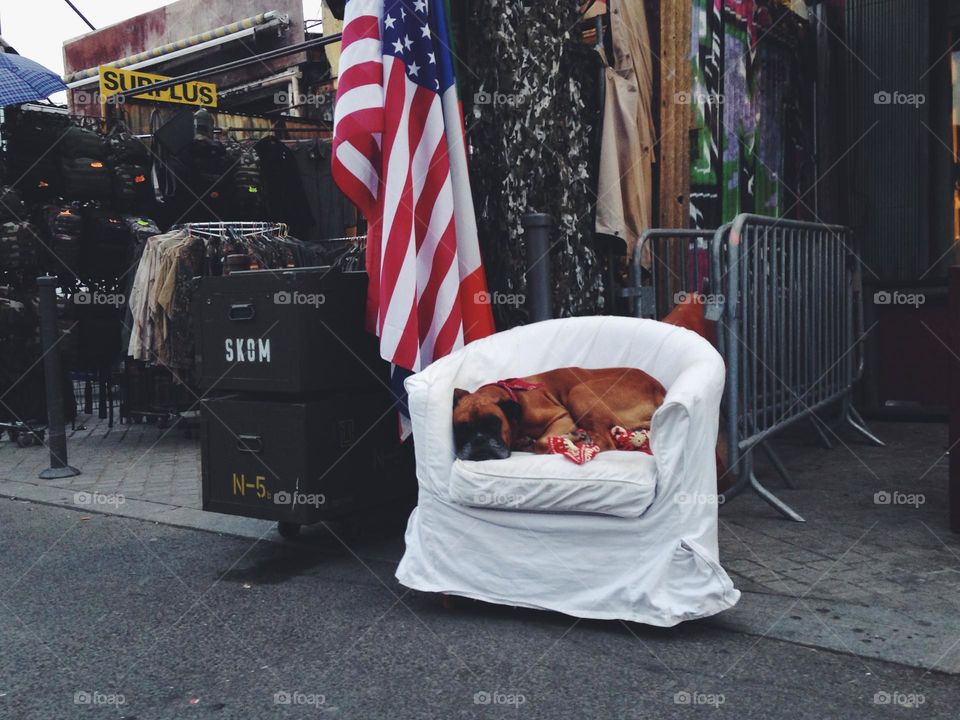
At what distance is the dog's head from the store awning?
13.8 m

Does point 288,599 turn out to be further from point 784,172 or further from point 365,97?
point 784,172

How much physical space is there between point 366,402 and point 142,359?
13.5 ft

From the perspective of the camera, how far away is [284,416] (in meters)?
4.07

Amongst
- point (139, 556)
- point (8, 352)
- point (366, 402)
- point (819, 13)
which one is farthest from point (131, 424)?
point (819, 13)

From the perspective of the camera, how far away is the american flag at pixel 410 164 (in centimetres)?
431

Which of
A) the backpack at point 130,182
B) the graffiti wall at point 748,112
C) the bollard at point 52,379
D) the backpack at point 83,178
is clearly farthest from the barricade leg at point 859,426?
the backpack at point 83,178

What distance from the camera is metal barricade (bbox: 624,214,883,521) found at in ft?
15.1

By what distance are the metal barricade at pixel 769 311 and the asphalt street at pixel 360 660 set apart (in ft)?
5.47

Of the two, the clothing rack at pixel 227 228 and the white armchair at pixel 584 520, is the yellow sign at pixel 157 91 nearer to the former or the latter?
the clothing rack at pixel 227 228

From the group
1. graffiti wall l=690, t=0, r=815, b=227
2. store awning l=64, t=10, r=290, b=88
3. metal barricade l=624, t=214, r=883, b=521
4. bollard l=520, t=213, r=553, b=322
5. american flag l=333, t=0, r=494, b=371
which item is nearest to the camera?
american flag l=333, t=0, r=494, b=371

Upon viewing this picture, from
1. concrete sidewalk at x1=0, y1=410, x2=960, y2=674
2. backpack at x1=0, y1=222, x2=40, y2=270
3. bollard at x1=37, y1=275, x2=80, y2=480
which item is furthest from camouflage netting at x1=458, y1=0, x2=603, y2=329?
backpack at x1=0, y1=222, x2=40, y2=270

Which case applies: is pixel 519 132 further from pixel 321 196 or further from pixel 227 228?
pixel 321 196

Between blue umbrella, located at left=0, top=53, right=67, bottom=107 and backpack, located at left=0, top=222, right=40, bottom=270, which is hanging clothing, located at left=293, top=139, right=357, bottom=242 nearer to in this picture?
blue umbrella, located at left=0, top=53, right=67, bottom=107

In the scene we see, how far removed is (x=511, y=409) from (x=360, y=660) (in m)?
1.13
